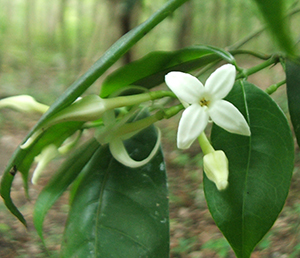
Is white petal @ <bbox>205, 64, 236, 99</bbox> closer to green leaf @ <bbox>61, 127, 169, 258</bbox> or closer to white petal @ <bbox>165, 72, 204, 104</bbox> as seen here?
white petal @ <bbox>165, 72, 204, 104</bbox>

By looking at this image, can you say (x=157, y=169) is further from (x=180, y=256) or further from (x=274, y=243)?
(x=274, y=243)

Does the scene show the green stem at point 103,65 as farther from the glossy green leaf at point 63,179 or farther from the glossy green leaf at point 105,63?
the glossy green leaf at point 63,179

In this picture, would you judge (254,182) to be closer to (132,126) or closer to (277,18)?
(132,126)

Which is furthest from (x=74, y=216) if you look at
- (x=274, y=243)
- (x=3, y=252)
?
(x=274, y=243)

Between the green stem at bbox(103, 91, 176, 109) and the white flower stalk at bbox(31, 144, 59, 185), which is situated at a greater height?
the green stem at bbox(103, 91, 176, 109)

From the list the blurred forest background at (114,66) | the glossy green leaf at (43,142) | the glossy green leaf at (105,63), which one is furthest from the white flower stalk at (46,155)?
the blurred forest background at (114,66)

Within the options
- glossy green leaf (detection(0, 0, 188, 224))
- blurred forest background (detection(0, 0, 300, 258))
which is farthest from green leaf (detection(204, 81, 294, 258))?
blurred forest background (detection(0, 0, 300, 258))
